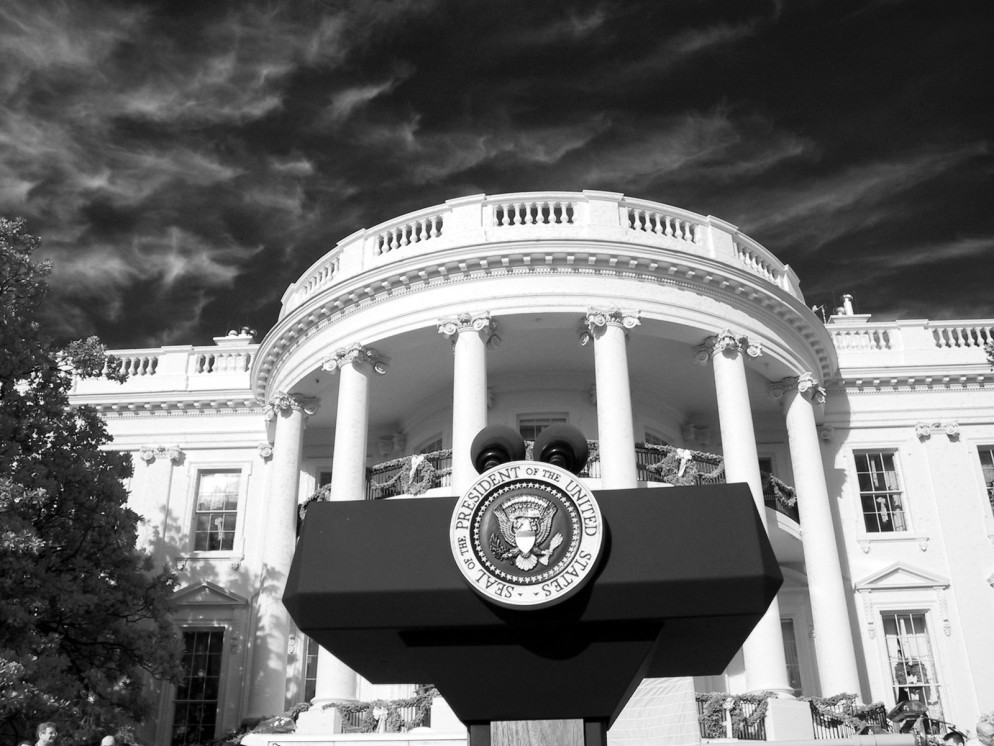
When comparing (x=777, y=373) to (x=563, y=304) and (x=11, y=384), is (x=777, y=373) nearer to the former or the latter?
(x=563, y=304)

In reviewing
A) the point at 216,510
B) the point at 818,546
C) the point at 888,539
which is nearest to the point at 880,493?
the point at 888,539

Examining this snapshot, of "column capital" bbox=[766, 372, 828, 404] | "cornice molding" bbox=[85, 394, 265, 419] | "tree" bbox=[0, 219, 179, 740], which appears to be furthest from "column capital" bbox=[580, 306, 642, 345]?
"cornice molding" bbox=[85, 394, 265, 419]

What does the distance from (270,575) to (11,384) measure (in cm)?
816

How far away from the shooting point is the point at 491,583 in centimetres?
375

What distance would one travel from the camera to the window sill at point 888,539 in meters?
25.2

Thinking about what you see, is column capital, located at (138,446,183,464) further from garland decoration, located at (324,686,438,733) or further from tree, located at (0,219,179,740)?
garland decoration, located at (324,686,438,733)

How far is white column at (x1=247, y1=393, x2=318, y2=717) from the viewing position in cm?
2200

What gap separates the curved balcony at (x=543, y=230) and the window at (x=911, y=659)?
29.8 feet

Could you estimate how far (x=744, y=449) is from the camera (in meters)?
21.1

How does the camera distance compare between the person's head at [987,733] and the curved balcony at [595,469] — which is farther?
the curved balcony at [595,469]

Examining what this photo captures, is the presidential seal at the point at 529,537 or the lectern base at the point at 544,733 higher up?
the presidential seal at the point at 529,537

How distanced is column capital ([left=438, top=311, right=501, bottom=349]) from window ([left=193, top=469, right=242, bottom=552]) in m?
9.64

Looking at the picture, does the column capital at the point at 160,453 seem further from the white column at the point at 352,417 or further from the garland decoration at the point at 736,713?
the garland decoration at the point at 736,713

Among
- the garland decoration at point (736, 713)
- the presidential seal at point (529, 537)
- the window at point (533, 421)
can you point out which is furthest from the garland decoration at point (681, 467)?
the presidential seal at point (529, 537)
